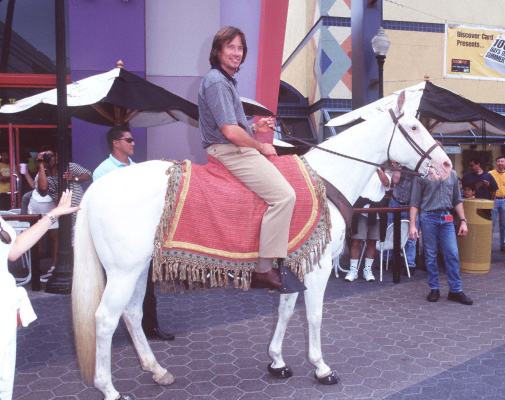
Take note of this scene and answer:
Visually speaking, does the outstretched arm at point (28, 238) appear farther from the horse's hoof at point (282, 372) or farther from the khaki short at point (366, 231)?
the khaki short at point (366, 231)

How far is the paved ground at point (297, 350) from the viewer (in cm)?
373

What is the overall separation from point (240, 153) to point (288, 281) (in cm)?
102

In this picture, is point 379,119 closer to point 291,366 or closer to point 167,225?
point 167,225

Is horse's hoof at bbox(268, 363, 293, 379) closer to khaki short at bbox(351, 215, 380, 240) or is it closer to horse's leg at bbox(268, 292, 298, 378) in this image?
Answer: horse's leg at bbox(268, 292, 298, 378)

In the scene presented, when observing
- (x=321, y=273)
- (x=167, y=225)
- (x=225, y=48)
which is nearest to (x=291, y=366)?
(x=321, y=273)

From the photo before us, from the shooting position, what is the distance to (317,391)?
3688 millimetres

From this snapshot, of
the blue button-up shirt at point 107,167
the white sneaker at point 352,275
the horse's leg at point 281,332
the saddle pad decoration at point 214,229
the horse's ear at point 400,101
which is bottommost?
the white sneaker at point 352,275

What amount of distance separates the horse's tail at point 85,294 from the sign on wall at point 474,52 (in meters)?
16.6

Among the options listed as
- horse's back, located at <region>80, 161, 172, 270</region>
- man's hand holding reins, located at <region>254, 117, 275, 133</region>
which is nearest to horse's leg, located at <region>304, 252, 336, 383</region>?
man's hand holding reins, located at <region>254, 117, 275, 133</region>

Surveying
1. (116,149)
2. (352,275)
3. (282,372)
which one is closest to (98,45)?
(116,149)

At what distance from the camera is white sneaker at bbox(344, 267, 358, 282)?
299 inches

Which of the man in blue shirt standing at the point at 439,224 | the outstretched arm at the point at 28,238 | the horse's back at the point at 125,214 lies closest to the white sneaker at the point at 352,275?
the man in blue shirt standing at the point at 439,224

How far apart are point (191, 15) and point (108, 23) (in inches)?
66.3

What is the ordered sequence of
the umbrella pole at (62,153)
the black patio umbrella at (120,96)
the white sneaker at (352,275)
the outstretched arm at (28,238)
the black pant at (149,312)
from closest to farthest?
the outstretched arm at (28,238)
the black pant at (149,312)
the black patio umbrella at (120,96)
the umbrella pole at (62,153)
the white sneaker at (352,275)
